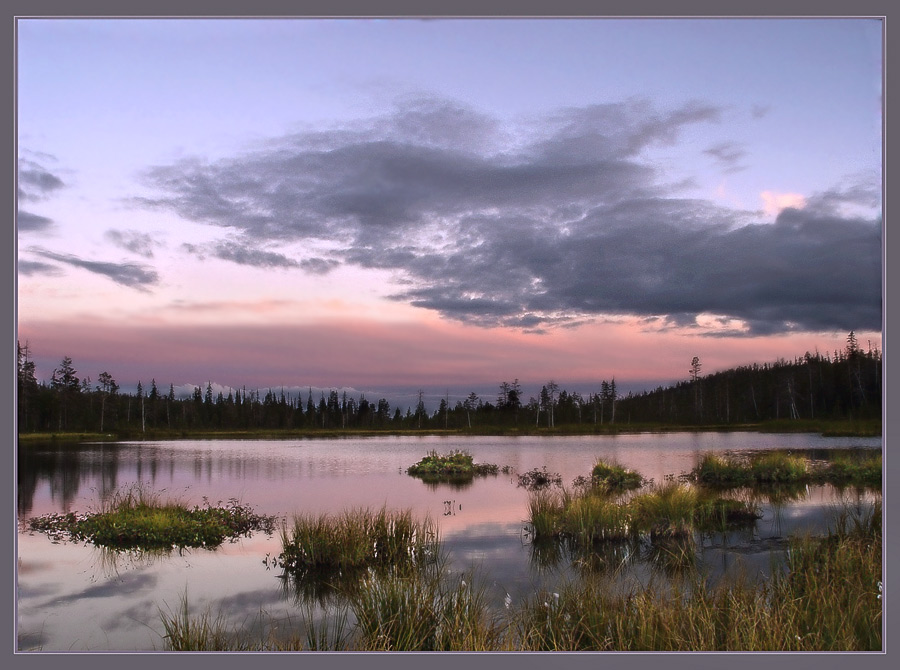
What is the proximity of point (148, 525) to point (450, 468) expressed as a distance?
6885 mm

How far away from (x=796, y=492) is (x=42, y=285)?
12.0 metres

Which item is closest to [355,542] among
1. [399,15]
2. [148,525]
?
[148,525]

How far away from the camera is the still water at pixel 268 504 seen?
7.26m

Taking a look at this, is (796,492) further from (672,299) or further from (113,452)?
(113,452)

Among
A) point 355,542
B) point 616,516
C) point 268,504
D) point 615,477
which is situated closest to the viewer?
point 355,542

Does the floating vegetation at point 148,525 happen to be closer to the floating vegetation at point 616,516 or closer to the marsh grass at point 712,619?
the floating vegetation at point 616,516

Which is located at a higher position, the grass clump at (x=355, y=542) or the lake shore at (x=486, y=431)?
the lake shore at (x=486, y=431)

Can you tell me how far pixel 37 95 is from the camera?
22.4 ft

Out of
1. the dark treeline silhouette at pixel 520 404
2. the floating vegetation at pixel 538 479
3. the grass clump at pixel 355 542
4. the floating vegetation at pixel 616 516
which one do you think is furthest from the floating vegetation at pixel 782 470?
the grass clump at pixel 355 542

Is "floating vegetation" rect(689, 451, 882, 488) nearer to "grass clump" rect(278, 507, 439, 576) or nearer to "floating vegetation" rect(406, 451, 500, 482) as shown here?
"floating vegetation" rect(406, 451, 500, 482)

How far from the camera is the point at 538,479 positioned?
13617 mm

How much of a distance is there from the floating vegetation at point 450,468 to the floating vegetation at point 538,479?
4.01 ft

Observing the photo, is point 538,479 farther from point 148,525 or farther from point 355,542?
point 148,525

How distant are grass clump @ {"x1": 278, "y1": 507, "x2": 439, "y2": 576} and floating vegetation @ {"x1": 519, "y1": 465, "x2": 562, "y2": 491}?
481 cm
